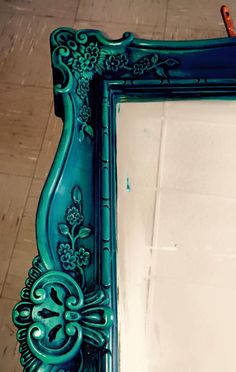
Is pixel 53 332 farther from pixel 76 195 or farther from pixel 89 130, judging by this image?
pixel 89 130

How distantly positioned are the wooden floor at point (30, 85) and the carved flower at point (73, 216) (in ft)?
2.23

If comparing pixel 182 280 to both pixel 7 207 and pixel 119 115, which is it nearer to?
pixel 119 115

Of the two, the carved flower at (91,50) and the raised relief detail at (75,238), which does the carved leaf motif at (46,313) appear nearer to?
the raised relief detail at (75,238)

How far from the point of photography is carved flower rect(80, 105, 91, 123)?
37.0 inches

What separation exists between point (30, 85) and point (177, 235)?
1205 millimetres

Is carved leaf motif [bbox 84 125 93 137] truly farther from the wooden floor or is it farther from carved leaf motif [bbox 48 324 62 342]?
the wooden floor

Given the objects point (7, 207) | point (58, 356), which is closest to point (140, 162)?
point (58, 356)

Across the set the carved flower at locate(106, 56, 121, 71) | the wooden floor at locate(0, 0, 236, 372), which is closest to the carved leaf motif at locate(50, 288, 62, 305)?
the carved flower at locate(106, 56, 121, 71)

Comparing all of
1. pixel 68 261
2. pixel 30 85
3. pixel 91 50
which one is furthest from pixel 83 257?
pixel 30 85

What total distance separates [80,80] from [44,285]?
Answer: 522mm

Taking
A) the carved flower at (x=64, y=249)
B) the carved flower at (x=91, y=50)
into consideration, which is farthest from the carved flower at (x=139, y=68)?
the carved flower at (x=64, y=249)

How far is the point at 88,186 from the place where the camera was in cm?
85

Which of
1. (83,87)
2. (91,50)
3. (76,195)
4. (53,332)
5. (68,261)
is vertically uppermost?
(91,50)

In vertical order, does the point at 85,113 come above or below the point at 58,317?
above
